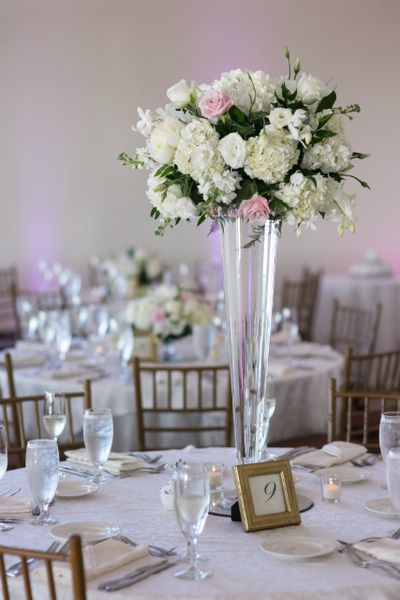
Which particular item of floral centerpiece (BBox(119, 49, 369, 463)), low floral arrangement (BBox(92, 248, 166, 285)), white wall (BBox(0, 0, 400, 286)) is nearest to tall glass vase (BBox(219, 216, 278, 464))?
floral centerpiece (BBox(119, 49, 369, 463))

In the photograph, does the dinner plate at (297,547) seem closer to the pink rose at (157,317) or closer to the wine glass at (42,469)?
the wine glass at (42,469)

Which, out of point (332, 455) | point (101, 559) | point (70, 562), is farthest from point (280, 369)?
point (70, 562)

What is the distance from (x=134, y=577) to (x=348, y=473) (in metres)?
0.81

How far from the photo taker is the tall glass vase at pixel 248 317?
176 centimetres

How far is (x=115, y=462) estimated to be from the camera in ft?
6.41

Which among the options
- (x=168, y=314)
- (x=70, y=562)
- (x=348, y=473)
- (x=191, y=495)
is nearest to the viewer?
(x=70, y=562)

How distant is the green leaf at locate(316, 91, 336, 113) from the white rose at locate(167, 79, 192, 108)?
31 cm

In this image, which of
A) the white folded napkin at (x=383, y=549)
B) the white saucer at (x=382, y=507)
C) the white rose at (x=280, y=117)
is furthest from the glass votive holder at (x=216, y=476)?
the white rose at (x=280, y=117)

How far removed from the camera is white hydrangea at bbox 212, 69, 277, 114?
1677mm

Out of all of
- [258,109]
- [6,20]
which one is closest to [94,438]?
[258,109]

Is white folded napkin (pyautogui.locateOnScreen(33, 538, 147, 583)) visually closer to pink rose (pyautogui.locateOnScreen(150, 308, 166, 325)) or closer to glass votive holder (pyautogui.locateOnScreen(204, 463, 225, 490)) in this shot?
glass votive holder (pyautogui.locateOnScreen(204, 463, 225, 490))

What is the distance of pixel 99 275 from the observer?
748 cm

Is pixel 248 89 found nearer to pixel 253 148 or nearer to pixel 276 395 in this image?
pixel 253 148

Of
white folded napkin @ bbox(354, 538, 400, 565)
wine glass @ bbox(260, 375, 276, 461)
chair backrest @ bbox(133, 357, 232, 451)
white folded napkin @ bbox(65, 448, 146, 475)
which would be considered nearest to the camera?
white folded napkin @ bbox(354, 538, 400, 565)
